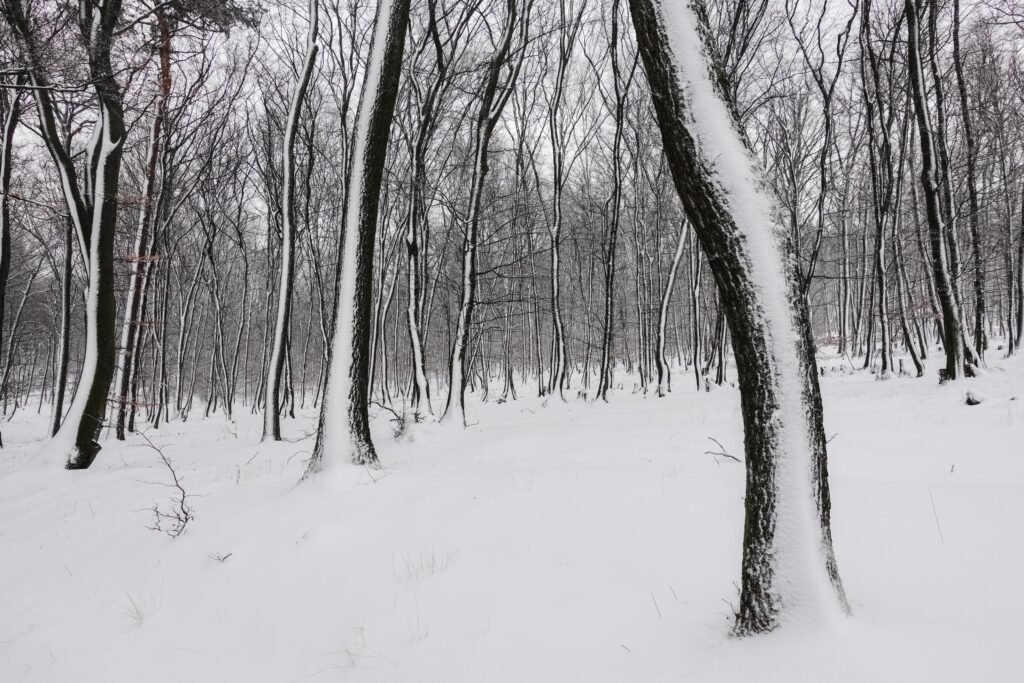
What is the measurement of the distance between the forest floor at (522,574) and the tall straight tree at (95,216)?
2.34 metres

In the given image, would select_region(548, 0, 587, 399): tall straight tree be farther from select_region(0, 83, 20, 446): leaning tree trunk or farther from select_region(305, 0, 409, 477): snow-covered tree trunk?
select_region(0, 83, 20, 446): leaning tree trunk

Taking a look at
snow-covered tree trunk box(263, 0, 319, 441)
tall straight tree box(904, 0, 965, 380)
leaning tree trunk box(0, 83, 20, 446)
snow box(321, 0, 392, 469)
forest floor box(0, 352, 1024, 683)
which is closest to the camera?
forest floor box(0, 352, 1024, 683)

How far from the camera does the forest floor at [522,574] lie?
1793 mm

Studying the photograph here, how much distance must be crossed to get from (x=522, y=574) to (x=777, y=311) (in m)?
1.97

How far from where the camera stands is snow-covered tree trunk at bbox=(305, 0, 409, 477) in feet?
15.1

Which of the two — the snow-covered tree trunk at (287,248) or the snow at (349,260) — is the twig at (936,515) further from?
the snow-covered tree trunk at (287,248)

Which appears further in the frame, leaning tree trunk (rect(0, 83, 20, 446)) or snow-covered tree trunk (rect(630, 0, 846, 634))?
leaning tree trunk (rect(0, 83, 20, 446))

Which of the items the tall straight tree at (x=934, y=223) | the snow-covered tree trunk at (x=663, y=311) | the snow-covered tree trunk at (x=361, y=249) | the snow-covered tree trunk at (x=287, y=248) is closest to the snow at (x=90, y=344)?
the snow-covered tree trunk at (x=287, y=248)

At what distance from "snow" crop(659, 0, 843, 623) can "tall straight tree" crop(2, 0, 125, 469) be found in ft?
27.3

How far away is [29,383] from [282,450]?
34.8 metres

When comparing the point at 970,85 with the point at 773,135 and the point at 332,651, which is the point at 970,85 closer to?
the point at 773,135

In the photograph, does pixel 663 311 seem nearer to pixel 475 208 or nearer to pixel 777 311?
pixel 475 208

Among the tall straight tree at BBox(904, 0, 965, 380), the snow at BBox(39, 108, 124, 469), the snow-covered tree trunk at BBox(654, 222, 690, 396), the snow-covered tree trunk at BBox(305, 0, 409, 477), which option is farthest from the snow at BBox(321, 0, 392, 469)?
the snow-covered tree trunk at BBox(654, 222, 690, 396)

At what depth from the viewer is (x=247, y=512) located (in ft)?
13.4
